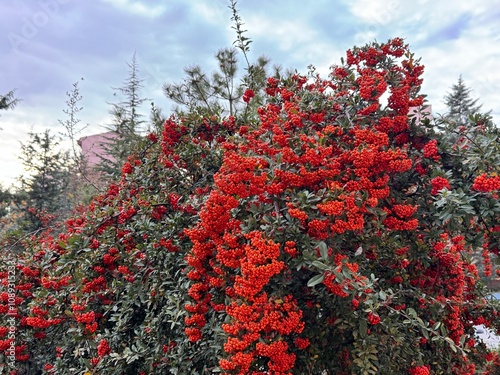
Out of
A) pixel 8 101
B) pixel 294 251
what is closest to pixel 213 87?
pixel 294 251

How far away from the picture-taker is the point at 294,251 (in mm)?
1871

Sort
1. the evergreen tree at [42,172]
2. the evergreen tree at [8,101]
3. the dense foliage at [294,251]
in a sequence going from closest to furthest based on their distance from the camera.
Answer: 1. the dense foliage at [294,251]
2. the evergreen tree at [8,101]
3. the evergreen tree at [42,172]

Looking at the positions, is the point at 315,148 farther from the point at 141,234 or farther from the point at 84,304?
the point at 84,304

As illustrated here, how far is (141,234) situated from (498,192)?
268 centimetres

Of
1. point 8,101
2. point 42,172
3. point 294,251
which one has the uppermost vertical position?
point 8,101

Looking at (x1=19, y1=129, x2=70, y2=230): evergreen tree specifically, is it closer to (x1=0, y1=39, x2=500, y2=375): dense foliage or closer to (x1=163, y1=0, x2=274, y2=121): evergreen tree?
(x1=163, y1=0, x2=274, y2=121): evergreen tree

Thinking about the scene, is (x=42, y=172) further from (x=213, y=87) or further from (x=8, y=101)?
(x=213, y=87)

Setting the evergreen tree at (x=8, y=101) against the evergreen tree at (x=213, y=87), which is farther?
the evergreen tree at (x=8, y=101)

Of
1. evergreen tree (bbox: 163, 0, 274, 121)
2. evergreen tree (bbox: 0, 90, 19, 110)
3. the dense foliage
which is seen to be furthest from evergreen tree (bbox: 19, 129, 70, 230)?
the dense foliage

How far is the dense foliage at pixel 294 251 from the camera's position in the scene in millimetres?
1914

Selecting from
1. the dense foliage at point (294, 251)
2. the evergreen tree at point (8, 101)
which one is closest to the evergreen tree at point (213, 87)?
the dense foliage at point (294, 251)

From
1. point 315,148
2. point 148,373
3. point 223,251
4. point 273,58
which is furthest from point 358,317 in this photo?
point 273,58

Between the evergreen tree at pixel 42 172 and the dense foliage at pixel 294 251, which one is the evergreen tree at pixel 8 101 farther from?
the dense foliage at pixel 294 251

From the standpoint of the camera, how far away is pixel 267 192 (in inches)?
84.0
